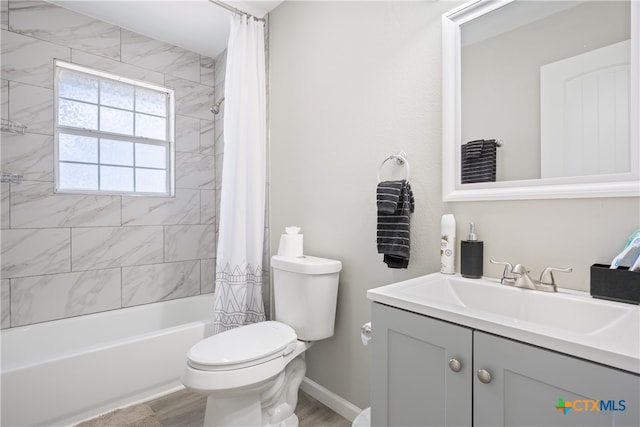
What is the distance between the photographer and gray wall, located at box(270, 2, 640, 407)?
1.00 m

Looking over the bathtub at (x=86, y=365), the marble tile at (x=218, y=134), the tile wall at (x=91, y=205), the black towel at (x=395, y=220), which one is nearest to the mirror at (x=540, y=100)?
the black towel at (x=395, y=220)

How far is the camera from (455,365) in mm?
746

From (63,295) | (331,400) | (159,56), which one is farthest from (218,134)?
(331,400)

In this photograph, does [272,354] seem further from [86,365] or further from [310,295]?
[86,365]

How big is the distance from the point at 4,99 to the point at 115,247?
3.83 ft

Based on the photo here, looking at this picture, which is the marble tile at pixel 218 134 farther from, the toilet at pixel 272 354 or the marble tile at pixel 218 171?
the toilet at pixel 272 354

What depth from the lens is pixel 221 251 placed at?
79.2 inches

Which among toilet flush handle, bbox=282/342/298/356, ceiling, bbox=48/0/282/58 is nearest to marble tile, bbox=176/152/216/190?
ceiling, bbox=48/0/282/58

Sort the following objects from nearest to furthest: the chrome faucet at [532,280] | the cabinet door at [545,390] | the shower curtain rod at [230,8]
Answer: the cabinet door at [545,390], the chrome faucet at [532,280], the shower curtain rod at [230,8]

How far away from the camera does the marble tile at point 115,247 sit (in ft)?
7.41

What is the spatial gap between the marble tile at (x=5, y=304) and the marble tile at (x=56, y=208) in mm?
381

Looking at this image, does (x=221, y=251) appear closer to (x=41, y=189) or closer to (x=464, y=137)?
(x=41, y=189)

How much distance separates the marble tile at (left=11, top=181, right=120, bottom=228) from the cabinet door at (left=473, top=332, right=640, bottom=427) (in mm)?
2605

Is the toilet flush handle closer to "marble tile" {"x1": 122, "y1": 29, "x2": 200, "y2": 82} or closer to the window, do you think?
the window
